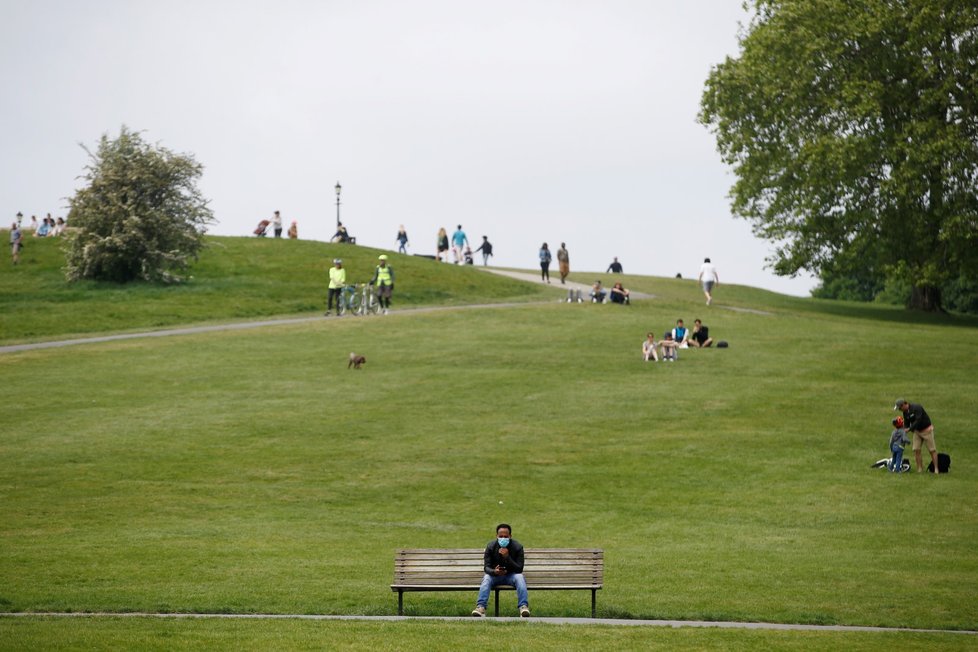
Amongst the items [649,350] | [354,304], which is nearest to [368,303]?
[354,304]

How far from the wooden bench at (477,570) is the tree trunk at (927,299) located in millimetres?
60099

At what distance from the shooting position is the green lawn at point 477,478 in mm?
20188

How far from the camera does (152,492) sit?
30312 mm

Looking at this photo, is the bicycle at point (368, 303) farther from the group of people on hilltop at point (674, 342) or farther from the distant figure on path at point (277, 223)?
the distant figure on path at point (277, 223)

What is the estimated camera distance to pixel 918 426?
1245 inches

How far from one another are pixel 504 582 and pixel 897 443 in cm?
1602

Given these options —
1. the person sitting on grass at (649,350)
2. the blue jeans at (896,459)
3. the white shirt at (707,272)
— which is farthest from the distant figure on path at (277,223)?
the blue jeans at (896,459)

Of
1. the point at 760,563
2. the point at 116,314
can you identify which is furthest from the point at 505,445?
the point at 116,314

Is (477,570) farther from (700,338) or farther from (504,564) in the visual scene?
(700,338)

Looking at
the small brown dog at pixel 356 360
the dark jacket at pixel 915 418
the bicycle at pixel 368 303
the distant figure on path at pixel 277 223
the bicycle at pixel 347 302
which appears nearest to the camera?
the dark jacket at pixel 915 418

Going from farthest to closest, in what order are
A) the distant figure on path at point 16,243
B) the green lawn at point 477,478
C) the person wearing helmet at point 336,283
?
the distant figure on path at point 16,243
the person wearing helmet at point 336,283
the green lawn at point 477,478

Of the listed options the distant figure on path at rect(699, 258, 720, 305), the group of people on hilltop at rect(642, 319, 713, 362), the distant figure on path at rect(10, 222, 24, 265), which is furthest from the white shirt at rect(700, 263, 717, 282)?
the distant figure on path at rect(10, 222, 24, 265)

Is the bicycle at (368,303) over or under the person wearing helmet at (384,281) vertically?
under

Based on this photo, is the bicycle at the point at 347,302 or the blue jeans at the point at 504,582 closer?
the blue jeans at the point at 504,582
